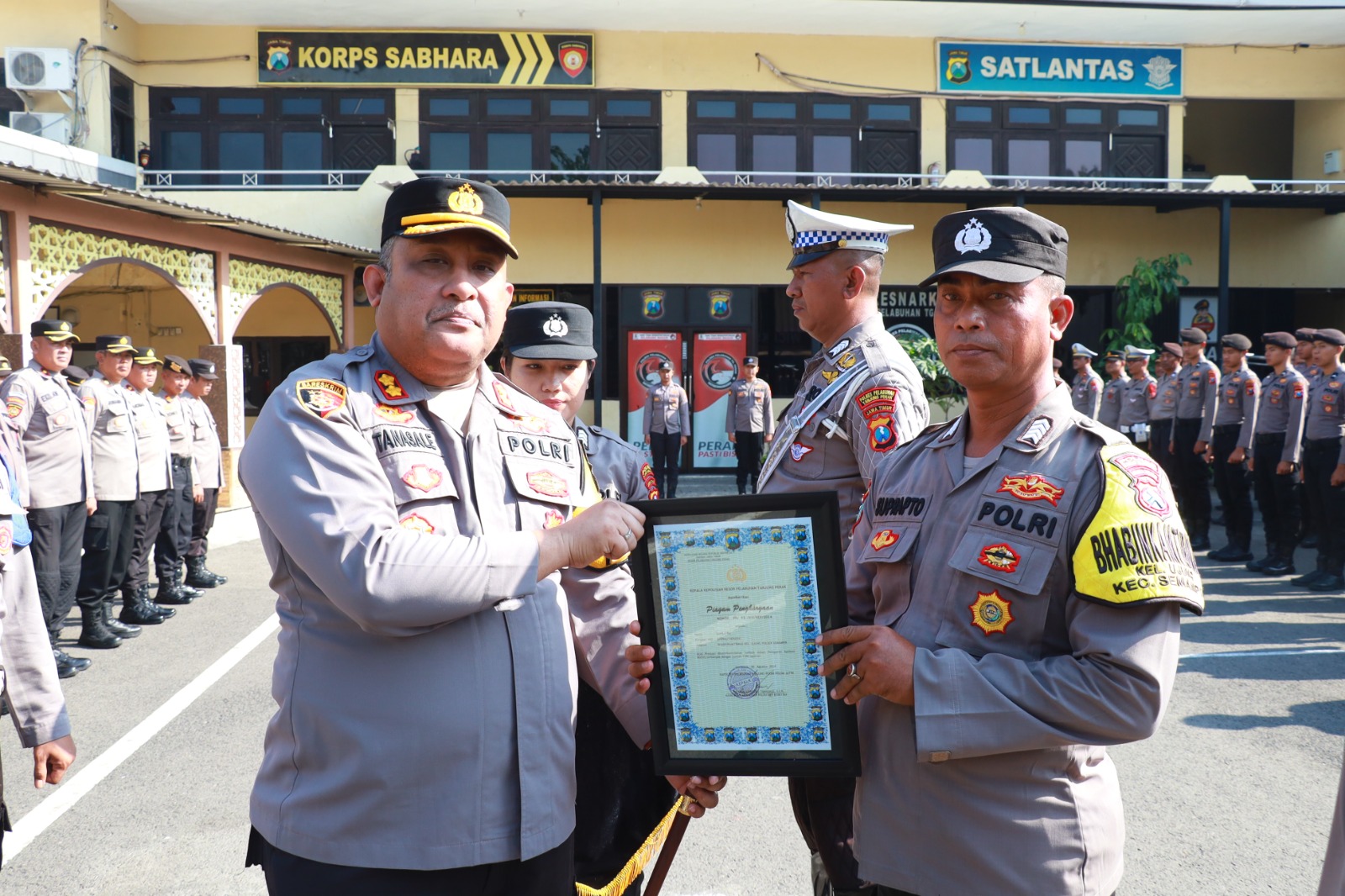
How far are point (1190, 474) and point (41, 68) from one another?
1802 cm

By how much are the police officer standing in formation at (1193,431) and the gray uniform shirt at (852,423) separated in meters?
9.99

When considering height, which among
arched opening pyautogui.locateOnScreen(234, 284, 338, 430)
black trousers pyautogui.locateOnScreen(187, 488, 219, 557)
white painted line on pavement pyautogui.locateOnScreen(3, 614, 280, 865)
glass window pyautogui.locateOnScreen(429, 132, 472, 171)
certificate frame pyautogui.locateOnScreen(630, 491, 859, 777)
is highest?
glass window pyautogui.locateOnScreen(429, 132, 472, 171)

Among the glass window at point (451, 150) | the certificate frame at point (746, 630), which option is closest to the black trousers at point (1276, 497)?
the certificate frame at point (746, 630)

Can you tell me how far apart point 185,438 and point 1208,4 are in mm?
17939

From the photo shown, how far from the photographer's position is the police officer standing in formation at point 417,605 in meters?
1.77

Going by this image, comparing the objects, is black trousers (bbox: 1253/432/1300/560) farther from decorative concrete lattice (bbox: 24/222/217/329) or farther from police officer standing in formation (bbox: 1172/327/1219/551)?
decorative concrete lattice (bbox: 24/222/217/329)

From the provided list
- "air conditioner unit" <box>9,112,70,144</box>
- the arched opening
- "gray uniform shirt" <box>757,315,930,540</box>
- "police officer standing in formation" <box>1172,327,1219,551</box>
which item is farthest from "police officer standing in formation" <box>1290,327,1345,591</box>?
"air conditioner unit" <box>9,112,70,144</box>

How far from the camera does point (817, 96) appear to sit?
1942 centimetres

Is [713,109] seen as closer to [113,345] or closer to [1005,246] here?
[113,345]

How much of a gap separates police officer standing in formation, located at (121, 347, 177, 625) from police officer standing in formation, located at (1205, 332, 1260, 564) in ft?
Result: 32.6

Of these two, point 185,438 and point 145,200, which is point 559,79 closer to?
point 145,200

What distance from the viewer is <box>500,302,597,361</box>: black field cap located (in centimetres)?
377

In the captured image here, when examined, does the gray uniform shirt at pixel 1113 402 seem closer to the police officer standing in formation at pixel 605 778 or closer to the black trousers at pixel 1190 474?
the black trousers at pixel 1190 474

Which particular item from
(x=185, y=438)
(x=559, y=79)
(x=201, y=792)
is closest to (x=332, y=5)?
(x=559, y=79)
